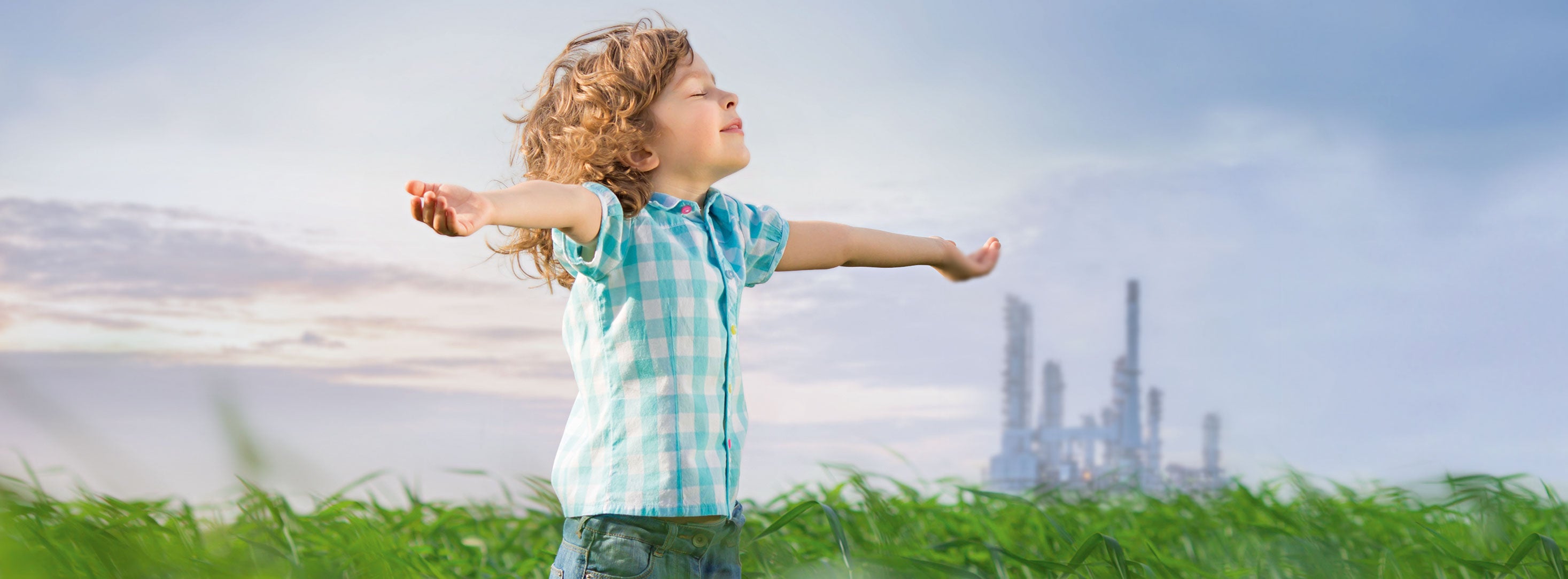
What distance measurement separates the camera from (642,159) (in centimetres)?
206

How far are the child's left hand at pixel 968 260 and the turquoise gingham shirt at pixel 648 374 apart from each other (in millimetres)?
721

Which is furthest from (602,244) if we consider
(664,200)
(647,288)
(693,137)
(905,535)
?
(905,535)

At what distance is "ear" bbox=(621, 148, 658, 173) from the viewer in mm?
2037

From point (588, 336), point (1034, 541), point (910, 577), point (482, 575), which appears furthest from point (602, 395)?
point (1034, 541)

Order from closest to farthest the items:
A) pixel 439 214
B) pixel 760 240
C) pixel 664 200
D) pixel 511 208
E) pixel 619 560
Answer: pixel 439 214, pixel 511 208, pixel 619 560, pixel 664 200, pixel 760 240

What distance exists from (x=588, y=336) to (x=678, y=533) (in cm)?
39

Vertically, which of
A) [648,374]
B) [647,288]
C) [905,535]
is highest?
[647,288]

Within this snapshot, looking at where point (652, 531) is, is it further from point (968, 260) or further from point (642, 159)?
point (968, 260)

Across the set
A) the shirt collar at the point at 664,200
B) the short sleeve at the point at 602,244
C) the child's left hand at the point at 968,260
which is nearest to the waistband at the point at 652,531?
the short sleeve at the point at 602,244

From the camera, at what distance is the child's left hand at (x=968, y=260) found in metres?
2.52

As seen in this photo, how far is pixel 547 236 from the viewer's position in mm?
2172

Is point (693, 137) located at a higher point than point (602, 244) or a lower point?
higher

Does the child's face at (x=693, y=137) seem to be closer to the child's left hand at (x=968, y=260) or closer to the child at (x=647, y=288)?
the child at (x=647, y=288)

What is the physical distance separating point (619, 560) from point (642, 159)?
76 centimetres
